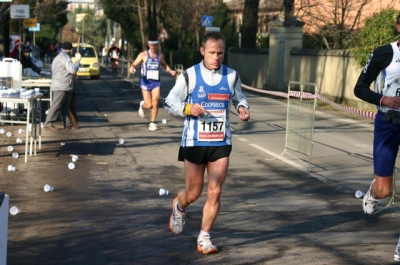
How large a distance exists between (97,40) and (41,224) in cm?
14955

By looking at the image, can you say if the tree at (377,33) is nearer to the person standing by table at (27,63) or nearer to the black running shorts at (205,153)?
the person standing by table at (27,63)

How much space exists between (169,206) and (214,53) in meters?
2.86

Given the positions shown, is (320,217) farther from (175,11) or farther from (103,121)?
(175,11)

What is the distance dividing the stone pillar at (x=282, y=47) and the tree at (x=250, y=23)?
18.2ft

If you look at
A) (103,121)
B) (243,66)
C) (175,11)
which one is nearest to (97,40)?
(175,11)

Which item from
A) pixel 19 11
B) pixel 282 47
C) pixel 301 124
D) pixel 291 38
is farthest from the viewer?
pixel 282 47

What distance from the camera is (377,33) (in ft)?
79.3

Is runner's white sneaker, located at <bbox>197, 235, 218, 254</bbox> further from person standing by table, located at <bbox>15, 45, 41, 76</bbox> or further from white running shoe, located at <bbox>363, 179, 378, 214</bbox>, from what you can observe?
person standing by table, located at <bbox>15, 45, 41, 76</bbox>

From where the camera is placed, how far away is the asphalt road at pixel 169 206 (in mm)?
7527

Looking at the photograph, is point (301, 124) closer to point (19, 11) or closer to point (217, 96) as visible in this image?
point (217, 96)

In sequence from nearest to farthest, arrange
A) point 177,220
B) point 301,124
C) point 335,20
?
point 177,220 → point 301,124 → point 335,20

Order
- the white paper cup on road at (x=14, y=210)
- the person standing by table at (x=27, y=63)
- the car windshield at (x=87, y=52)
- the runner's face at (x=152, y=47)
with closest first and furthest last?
the white paper cup on road at (x=14, y=210)
the runner's face at (x=152, y=47)
the person standing by table at (x=27, y=63)
the car windshield at (x=87, y=52)

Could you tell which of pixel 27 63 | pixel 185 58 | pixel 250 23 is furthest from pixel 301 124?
pixel 185 58

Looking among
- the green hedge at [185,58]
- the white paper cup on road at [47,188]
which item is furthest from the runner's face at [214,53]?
the green hedge at [185,58]
